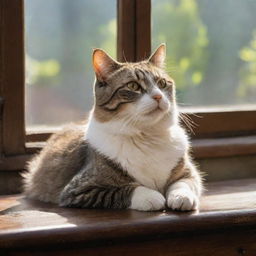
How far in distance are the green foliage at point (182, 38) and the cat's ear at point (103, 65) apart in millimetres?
483

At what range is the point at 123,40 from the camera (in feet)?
5.96

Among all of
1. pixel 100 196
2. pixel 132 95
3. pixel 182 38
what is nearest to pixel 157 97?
pixel 132 95

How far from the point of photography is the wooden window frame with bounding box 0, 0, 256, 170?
65.8 inches

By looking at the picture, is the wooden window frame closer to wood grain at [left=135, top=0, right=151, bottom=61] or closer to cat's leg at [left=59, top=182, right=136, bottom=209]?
wood grain at [left=135, top=0, right=151, bottom=61]

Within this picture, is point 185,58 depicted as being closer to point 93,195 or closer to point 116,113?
point 116,113

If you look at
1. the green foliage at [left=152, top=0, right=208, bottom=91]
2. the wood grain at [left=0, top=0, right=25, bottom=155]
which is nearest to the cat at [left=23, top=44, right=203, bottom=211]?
the wood grain at [left=0, top=0, right=25, bottom=155]

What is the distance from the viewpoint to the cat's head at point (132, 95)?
4.52 feet

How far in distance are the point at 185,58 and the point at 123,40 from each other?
0.87 ft

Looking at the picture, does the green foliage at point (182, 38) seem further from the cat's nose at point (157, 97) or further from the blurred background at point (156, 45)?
the cat's nose at point (157, 97)

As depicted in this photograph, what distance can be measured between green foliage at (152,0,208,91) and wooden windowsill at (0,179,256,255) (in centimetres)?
66

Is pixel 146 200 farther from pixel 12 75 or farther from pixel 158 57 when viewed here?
pixel 12 75

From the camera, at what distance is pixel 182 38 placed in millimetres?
1953

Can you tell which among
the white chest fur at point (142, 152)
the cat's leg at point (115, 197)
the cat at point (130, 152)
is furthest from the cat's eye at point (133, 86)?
the cat's leg at point (115, 197)

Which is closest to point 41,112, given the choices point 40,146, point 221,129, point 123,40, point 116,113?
point 40,146
